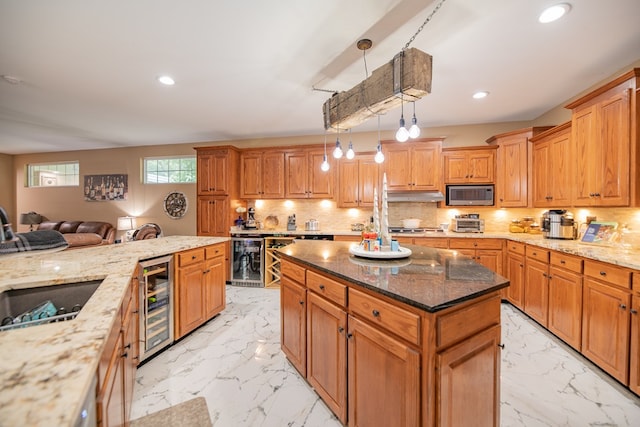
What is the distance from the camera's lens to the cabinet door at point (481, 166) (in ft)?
12.7

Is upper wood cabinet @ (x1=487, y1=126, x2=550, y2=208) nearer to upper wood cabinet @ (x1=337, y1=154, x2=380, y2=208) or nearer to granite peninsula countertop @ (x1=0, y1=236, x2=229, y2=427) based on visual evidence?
upper wood cabinet @ (x1=337, y1=154, x2=380, y2=208)

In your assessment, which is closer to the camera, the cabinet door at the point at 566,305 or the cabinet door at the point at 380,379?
the cabinet door at the point at 380,379

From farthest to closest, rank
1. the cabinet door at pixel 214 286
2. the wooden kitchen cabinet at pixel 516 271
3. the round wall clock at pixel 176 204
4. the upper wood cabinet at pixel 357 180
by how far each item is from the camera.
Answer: the round wall clock at pixel 176 204 < the upper wood cabinet at pixel 357 180 < the wooden kitchen cabinet at pixel 516 271 < the cabinet door at pixel 214 286

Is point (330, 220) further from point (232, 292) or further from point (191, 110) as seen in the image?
point (191, 110)

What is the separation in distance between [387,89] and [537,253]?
2.53 meters

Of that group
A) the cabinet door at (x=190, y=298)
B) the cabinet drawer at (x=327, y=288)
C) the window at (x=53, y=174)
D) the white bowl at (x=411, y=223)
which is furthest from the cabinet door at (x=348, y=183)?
the window at (x=53, y=174)

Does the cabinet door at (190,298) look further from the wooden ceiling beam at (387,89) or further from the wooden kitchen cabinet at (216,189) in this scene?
the wooden ceiling beam at (387,89)

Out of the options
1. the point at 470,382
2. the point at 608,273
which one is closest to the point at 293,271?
the point at 470,382

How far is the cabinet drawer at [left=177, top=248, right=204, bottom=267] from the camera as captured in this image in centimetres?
240

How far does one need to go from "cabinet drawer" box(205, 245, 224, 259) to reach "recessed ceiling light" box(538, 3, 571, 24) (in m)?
3.45

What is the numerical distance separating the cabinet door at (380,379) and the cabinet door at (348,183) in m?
3.05

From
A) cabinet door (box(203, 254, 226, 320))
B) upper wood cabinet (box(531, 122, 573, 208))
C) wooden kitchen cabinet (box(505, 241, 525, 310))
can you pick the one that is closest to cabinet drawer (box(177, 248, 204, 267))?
cabinet door (box(203, 254, 226, 320))

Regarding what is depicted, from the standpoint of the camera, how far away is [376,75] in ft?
6.04

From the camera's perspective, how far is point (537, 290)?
2768mm
